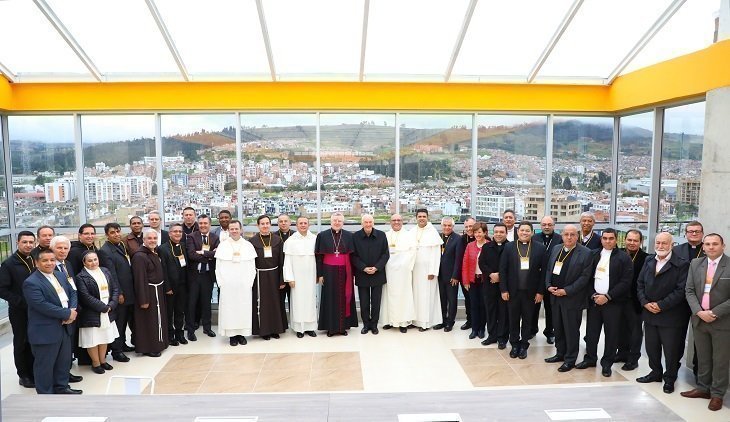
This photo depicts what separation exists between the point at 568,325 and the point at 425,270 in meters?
1.86

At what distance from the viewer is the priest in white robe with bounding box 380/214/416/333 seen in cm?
642

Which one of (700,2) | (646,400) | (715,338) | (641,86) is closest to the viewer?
(646,400)

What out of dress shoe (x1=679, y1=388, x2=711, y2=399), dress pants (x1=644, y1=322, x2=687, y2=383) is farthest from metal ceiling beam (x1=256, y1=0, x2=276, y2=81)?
dress shoe (x1=679, y1=388, x2=711, y2=399)

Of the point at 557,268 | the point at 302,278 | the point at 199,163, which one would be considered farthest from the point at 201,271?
the point at 557,268

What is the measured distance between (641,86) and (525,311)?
3.25m

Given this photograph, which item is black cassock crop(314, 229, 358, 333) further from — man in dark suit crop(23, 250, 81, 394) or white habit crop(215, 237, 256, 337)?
man in dark suit crop(23, 250, 81, 394)

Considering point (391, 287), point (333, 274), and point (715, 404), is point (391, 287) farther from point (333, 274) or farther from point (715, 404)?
point (715, 404)

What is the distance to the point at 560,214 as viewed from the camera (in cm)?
743

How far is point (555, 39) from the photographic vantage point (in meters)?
5.95

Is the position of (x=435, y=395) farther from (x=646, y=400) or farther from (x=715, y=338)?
(x=715, y=338)

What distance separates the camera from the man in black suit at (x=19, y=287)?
4625mm

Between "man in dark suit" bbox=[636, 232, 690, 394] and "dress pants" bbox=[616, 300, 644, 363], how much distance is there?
1.24 ft

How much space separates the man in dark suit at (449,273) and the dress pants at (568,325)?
1.29 meters

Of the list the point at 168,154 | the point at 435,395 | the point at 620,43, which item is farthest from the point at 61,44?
the point at 620,43
